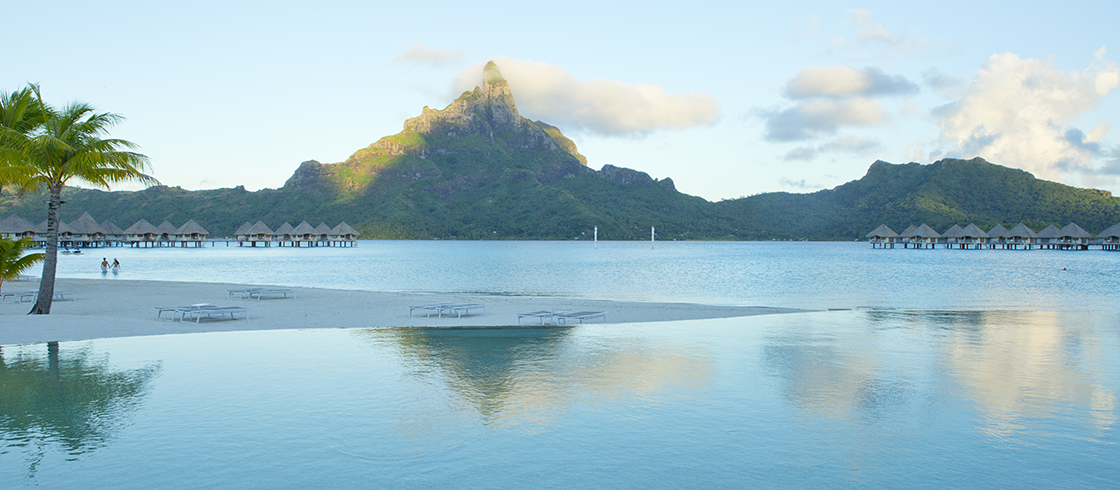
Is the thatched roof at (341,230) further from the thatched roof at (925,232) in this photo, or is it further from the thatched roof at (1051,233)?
the thatched roof at (1051,233)

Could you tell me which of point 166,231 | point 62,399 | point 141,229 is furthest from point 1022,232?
point 141,229

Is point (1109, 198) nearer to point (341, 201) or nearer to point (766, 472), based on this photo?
point (766, 472)

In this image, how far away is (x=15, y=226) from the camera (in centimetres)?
8331

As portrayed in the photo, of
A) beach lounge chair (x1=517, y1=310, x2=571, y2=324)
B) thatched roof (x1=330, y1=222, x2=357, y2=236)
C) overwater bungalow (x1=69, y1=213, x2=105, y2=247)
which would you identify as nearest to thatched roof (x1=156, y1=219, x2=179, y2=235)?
overwater bungalow (x1=69, y1=213, x2=105, y2=247)

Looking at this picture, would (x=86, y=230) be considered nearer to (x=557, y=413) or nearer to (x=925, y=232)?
(x=557, y=413)

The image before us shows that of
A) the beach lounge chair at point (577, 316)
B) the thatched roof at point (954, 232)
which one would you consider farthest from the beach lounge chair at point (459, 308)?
the thatched roof at point (954, 232)

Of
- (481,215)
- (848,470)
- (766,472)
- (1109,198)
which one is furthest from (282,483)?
(481,215)

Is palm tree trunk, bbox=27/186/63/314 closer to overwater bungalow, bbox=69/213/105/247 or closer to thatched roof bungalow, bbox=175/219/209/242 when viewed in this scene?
overwater bungalow, bbox=69/213/105/247

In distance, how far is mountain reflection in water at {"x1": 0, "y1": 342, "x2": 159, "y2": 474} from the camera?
21.8 ft

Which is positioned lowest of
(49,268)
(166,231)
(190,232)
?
(49,268)

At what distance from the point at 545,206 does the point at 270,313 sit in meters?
163

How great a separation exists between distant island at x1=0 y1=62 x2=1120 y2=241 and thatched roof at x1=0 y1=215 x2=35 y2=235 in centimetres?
4738

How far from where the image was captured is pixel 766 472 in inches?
231

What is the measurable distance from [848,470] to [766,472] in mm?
758
